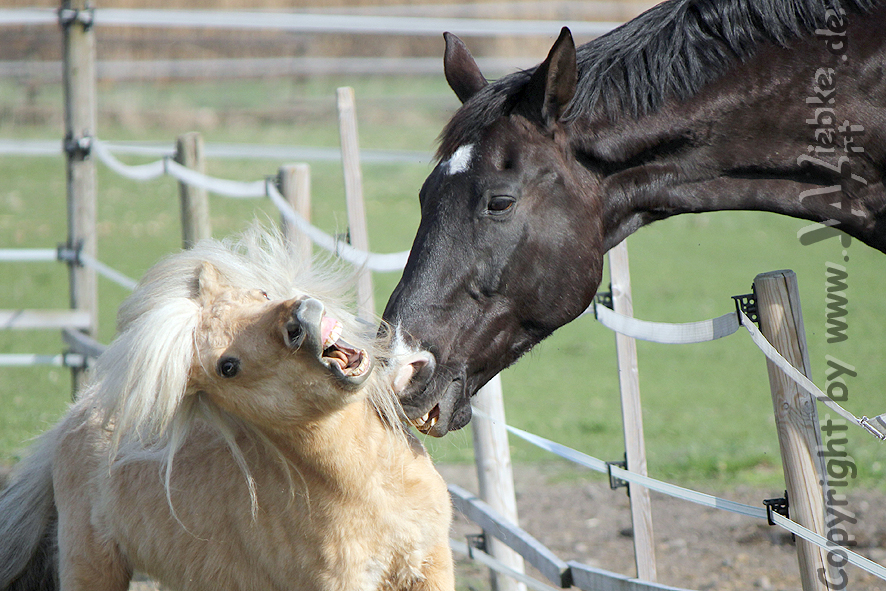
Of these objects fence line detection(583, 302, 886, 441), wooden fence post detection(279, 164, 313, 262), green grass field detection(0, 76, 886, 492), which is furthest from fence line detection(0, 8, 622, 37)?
fence line detection(583, 302, 886, 441)

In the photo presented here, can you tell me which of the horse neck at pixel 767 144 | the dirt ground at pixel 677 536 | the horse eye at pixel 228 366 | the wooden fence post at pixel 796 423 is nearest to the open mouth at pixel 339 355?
the horse eye at pixel 228 366

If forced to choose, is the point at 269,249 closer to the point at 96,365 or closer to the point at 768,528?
the point at 96,365

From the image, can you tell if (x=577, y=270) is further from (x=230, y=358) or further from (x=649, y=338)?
(x=230, y=358)

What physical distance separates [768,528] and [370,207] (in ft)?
30.2

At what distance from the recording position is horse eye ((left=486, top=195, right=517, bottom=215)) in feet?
6.90

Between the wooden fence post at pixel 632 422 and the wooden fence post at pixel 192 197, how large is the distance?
2408 millimetres

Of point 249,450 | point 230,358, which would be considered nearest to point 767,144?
point 230,358

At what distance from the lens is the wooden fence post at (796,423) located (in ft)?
6.48

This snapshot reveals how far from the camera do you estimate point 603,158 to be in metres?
2.18

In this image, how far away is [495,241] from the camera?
211 centimetres

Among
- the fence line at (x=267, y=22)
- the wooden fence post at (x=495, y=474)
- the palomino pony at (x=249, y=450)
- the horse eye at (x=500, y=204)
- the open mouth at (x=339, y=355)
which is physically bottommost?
the wooden fence post at (x=495, y=474)

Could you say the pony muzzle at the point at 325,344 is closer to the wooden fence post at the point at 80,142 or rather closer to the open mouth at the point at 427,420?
the open mouth at the point at 427,420

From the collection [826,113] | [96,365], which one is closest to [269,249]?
[96,365]

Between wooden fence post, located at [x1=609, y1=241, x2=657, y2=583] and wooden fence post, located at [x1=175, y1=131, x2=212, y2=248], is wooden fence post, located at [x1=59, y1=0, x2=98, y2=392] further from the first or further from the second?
wooden fence post, located at [x1=609, y1=241, x2=657, y2=583]
